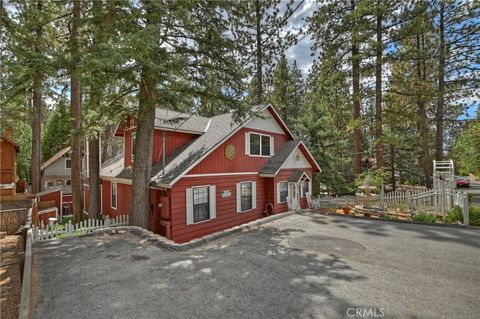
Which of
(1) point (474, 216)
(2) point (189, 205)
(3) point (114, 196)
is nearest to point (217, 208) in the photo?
(2) point (189, 205)

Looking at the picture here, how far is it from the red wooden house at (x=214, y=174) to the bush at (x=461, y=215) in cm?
723

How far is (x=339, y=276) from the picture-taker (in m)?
5.34

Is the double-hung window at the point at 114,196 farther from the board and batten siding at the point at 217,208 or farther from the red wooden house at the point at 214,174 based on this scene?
the board and batten siding at the point at 217,208

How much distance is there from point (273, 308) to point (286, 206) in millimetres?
11195

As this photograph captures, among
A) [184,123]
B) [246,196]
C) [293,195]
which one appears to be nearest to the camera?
[246,196]

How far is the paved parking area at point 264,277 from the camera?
4102 mm

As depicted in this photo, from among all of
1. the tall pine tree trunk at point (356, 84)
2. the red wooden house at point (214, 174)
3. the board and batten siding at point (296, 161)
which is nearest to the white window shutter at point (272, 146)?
the red wooden house at point (214, 174)

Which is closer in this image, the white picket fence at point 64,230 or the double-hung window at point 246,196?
the white picket fence at point 64,230

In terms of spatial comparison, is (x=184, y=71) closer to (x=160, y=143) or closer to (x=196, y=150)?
(x=196, y=150)

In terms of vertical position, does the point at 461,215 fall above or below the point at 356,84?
below

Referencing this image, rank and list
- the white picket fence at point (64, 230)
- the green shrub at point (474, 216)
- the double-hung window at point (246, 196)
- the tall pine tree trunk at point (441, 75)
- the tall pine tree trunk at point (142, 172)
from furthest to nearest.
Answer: the tall pine tree trunk at point (441, 75)
the double-hung window at point (246, 196)
the green shrub at point (474, 216)
the tall pine tree trunk at point (142, 172)
the white picket fence at point (64, 230)

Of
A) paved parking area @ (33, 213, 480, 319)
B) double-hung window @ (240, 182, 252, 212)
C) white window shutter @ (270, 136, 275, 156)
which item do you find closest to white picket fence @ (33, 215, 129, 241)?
paved parking area @ (33, 213, 480, 319)

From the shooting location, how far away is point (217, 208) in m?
11.9

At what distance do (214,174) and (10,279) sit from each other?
7.66 meters
